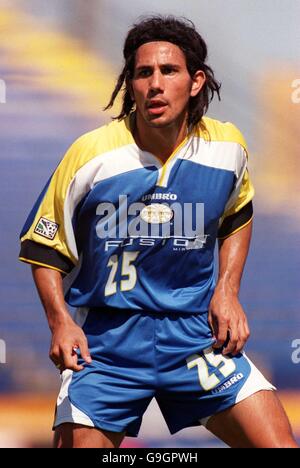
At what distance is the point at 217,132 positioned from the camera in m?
2.88

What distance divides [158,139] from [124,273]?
37 cm

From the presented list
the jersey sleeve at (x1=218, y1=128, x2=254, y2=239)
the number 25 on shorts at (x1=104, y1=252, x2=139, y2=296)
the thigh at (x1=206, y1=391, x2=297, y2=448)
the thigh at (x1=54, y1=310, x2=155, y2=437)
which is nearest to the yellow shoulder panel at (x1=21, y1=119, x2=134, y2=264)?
the number 25 on shorts at (x1=104, y1=252, x2=139, y2=296)

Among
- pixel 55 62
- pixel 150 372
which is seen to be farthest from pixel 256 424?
pixel 55 62

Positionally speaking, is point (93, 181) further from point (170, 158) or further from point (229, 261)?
point (229, 261)

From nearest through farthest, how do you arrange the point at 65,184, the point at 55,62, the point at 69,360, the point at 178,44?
the point at 69,360
the point at 65,184
the point at 178,44
the point at 55,62

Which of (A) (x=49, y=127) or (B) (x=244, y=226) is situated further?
(A) (x=49, y=127)

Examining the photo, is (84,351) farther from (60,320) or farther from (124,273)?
(124,273)

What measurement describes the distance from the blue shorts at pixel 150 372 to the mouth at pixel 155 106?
1.73 feet

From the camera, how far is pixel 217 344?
110 inches

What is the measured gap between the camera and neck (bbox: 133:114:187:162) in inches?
110

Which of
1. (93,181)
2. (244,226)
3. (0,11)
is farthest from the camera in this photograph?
(0,11)

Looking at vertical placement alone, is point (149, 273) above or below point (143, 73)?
below
